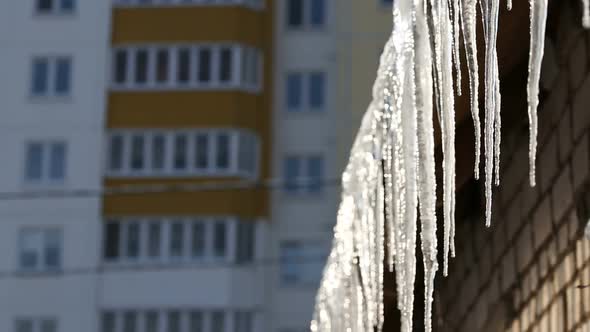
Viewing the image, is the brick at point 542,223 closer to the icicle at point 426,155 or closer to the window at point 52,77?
the icicle at point 426,155

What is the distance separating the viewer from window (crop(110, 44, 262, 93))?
91.6 ft

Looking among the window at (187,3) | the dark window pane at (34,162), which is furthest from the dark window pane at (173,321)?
the window at (187,3)

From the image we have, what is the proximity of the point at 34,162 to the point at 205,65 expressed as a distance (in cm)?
A: 398

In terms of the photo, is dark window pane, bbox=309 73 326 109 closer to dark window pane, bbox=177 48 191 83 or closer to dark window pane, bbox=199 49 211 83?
dark window pane, bbox=199 49 211 83

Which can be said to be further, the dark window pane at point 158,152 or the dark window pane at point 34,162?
the dark window pane at point 34,162

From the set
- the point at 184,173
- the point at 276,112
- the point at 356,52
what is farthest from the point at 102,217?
the point at 356,52

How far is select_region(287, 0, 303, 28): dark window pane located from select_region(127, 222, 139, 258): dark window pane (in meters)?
5.22

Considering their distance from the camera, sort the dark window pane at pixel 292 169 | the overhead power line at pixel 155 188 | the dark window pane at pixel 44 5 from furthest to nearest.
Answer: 1. the dark window pane at pixel 44 5
2. the dark window pane at pixel 292 169
3. the overhead power line at pixel 155 188

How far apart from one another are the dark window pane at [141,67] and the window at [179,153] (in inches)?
42.7

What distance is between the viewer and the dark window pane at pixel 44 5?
2871cm

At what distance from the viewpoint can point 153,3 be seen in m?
27.9

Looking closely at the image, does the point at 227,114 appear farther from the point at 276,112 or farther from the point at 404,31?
the point at 404,31

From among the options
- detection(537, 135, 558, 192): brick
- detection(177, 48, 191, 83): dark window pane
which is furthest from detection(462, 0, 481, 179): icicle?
detection(177, 48, 191, 83): dark window pane

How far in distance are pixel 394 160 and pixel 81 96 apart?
25.5 m
